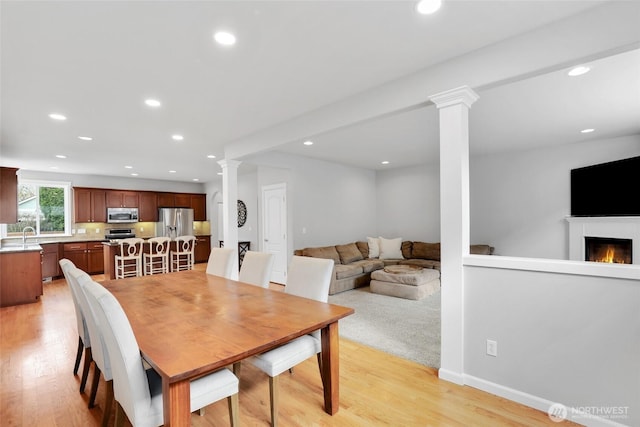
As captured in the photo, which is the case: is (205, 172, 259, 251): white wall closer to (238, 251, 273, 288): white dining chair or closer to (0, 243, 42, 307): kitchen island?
(238, 251, 273, 288): white dining chair

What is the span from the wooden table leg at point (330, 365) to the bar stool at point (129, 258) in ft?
19.0

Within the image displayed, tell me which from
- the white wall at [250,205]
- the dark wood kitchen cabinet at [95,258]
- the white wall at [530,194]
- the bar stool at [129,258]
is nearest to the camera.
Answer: the white wall at [530,194]

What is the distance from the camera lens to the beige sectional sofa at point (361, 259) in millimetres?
5281

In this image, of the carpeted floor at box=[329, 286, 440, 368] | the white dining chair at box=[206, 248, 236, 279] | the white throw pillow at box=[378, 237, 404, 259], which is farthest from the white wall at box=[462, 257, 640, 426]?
the white throw pillow at box=[378, 237, 404, 259]

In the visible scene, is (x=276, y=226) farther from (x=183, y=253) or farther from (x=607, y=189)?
(x=607, y=189)

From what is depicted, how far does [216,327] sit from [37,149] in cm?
547

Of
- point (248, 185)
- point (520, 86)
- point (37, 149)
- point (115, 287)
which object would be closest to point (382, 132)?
point (520, 86)

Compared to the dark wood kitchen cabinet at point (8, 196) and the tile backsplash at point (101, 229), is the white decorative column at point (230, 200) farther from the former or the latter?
the tile backsplash at point (101, 229)

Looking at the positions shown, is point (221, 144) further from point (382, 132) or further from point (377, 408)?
point (377, 408)

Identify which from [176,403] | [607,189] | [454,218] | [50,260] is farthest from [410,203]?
[50,260]

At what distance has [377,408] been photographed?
2020 millimetres

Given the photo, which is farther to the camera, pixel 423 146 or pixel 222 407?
pixel 423 146

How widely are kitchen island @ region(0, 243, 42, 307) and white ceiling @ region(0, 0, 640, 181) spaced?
1.73 meters

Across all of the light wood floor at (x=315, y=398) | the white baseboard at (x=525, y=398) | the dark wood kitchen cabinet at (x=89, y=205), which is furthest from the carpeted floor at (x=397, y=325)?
the dark wood kitchen cabinet at (x=89, y=205)
